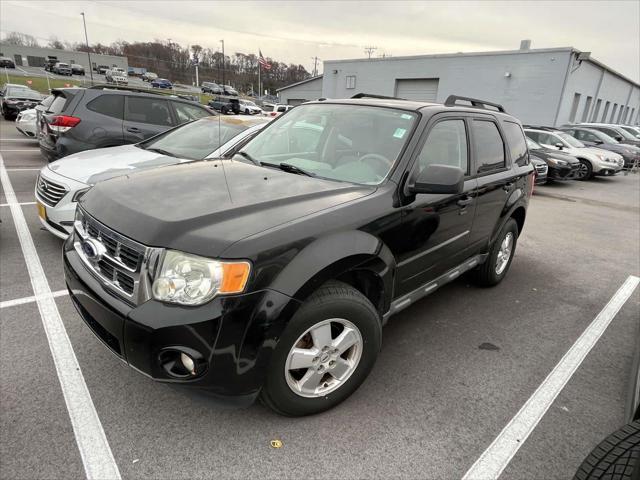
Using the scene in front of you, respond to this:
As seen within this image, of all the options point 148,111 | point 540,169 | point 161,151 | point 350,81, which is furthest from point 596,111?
point 161,151

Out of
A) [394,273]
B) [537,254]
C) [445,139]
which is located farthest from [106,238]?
[537,254]

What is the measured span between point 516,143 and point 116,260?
395 centimetres

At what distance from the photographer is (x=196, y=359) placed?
186 centimetres

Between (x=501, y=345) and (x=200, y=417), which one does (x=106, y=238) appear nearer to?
(x=200, y=417)

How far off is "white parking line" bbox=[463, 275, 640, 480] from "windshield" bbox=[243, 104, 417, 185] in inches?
65.6

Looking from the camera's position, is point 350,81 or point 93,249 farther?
point 350,81

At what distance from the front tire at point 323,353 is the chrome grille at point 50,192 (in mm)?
3130

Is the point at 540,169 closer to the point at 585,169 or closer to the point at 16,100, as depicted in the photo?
the point at 585,169

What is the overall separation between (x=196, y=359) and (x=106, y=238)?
0.86 m

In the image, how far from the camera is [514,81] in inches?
976

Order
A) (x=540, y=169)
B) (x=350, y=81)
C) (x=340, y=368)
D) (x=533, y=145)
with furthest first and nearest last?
(x=350, y=81) < (x=533, y=145) < (x=540, y=169) < (x=340, y=368)

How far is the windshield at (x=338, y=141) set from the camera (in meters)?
2.80

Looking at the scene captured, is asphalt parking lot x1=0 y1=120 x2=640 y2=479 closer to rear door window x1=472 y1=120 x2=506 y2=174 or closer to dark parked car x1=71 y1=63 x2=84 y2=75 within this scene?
rear door window x1=472 y1=120 x2=506 y2=174

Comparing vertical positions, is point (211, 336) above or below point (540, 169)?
above
